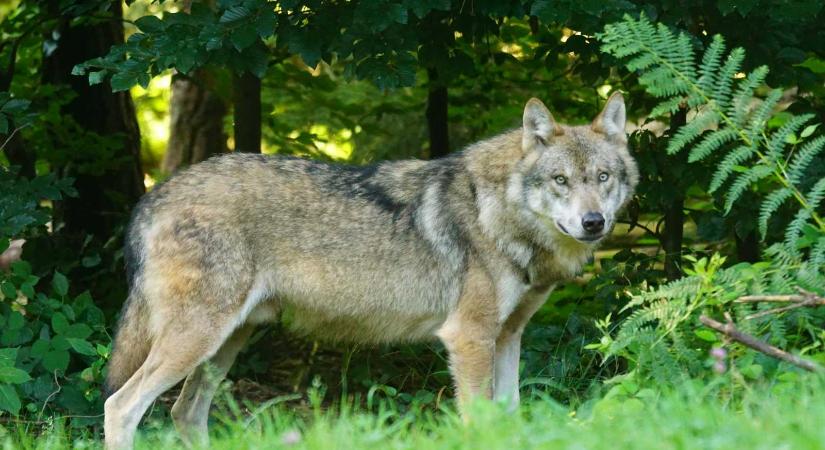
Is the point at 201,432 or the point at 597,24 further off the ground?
the point at 597,24

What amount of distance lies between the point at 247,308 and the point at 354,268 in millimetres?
675

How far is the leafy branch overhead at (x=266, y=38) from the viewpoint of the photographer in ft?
19.3

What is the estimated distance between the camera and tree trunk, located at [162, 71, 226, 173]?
13.9 meters

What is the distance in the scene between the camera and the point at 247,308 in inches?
246

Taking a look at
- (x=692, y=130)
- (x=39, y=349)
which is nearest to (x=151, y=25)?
(x=39, y=349)

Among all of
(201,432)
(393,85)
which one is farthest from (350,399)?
(393,85)

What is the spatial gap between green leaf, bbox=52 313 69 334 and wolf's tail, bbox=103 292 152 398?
698mm

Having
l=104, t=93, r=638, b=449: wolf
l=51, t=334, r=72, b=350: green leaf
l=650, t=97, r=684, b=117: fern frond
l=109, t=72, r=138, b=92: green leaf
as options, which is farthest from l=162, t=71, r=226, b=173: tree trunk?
l=650, t=97, r=684, b=117: fern frond

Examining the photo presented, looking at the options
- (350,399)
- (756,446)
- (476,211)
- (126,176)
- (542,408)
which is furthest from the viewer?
(126,176)

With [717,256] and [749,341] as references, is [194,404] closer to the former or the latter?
[717,256]

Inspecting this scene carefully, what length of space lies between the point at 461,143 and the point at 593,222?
602 centimetres

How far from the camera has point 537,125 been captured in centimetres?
619

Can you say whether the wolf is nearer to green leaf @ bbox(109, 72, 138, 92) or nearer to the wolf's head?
the wolf's head

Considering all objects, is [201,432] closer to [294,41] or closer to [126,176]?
[294,41]
